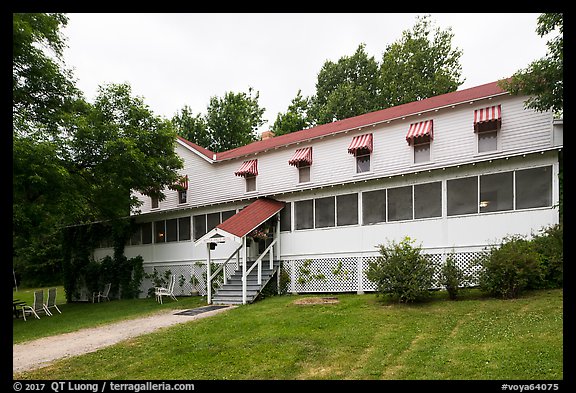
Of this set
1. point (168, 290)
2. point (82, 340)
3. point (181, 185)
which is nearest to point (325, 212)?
point (168, 290)

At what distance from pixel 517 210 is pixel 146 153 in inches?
677

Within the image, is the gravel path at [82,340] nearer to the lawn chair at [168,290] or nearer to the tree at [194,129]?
the lawn chair at [168,290]

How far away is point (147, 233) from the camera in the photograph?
79.9 feet

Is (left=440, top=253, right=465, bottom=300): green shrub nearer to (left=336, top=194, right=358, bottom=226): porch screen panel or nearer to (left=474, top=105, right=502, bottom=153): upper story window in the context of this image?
(left=336, top=194, right=358, bottom=226): porch screen panel

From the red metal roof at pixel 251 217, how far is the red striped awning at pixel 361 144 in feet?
→ 14.0

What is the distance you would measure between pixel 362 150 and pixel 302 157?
2.88m

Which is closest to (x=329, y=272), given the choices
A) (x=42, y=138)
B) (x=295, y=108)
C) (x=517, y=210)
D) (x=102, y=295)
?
(x=517, y=210)

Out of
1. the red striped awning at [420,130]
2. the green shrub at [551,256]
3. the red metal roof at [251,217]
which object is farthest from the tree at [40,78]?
the green shrub at [551,256]

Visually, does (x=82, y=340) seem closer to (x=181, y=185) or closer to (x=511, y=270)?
(x=511, y=270)

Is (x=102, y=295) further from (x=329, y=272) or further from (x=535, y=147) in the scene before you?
(x=535, y=147)

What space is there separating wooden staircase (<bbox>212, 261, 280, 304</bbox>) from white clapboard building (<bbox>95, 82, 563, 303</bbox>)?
59mm

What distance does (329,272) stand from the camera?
17.3 meters

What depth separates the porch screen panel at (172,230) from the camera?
23.1m
